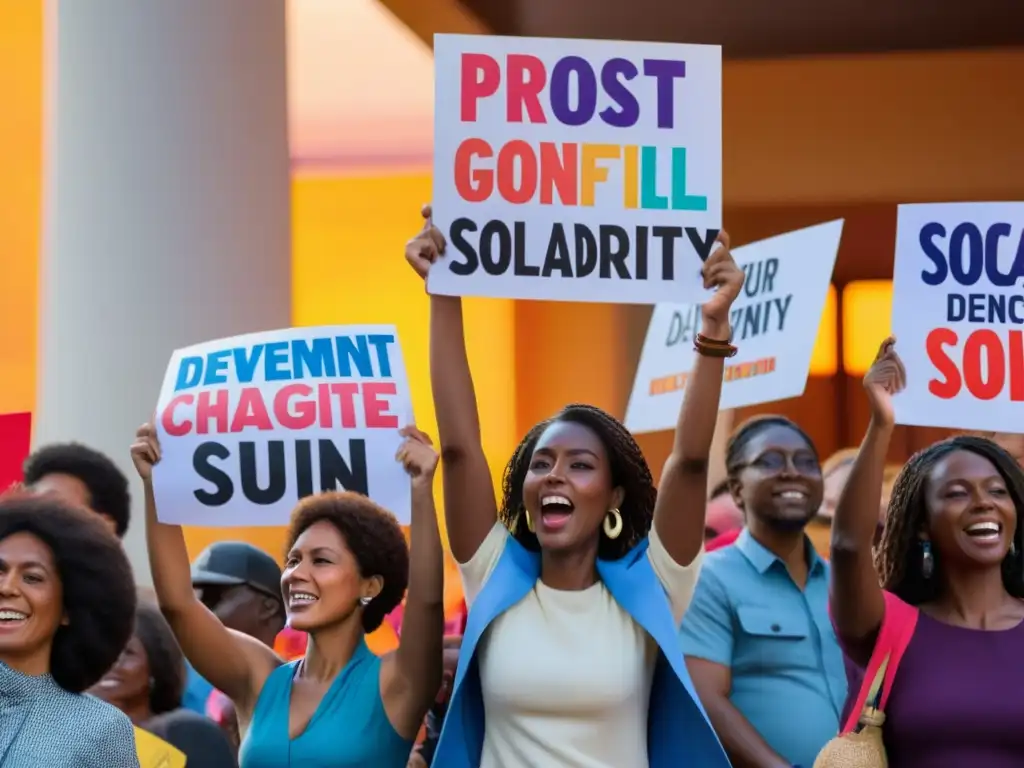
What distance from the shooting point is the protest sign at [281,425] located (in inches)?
184

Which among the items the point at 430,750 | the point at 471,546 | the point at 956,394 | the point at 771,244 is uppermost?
the point at 771,244

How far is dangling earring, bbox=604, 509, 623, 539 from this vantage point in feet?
13.6

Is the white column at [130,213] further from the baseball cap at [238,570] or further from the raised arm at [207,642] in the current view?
the raised arm at [207,642]

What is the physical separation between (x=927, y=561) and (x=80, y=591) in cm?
183

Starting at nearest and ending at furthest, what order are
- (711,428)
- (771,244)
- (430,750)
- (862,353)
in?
(711,428) < (430,750) < (771,244) < (862,353)

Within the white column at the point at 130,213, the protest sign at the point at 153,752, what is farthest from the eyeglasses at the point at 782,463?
the white column at the point at 130,213

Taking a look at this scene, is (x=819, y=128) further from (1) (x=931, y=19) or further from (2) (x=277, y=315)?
(2) (x=277, y=315)

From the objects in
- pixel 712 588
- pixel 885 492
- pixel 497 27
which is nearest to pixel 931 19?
pixel 497 27

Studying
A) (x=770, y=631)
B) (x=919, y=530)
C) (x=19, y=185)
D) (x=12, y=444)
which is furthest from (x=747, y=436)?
(x=19, y=185)

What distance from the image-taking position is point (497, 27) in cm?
1096

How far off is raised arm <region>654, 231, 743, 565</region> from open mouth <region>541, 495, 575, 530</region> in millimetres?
206

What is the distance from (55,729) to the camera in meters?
3.76

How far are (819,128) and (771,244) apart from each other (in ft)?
16.5

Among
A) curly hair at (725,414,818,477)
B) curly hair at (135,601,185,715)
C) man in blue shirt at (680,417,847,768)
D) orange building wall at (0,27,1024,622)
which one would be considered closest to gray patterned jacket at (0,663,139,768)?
curly hair at (135,601,185,715)
